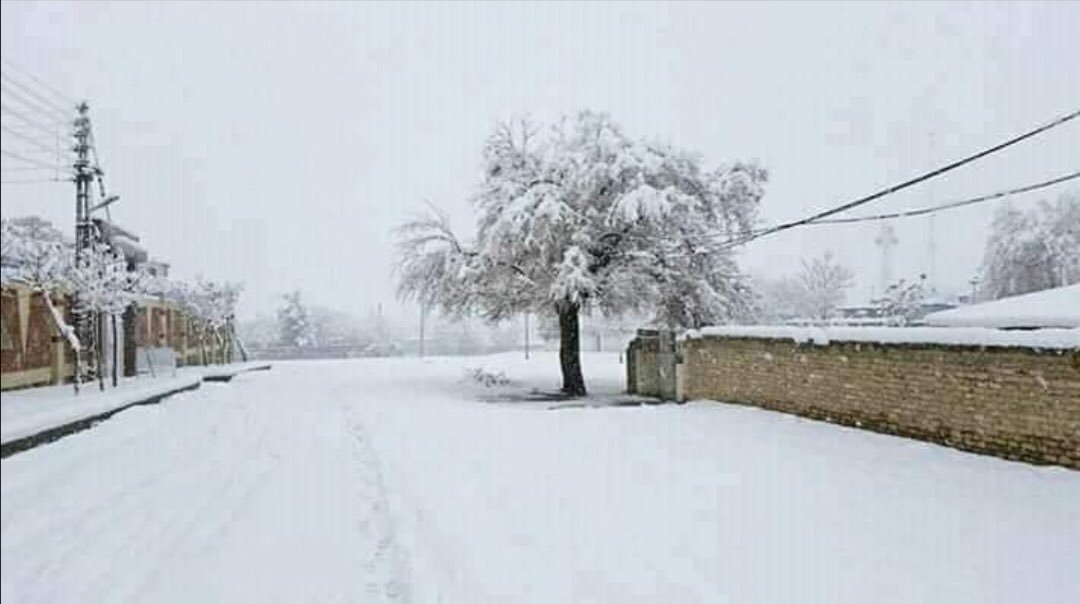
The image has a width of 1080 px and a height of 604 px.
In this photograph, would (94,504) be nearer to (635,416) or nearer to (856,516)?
(856,516)

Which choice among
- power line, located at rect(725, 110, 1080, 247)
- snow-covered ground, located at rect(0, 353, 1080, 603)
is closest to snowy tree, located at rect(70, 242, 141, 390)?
snow-covered ground, located at rect(0, 353, 1080, 603)

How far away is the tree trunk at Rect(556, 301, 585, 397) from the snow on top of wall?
562cm

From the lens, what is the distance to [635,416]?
11.8m

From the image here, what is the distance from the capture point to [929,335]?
8641 millimetres

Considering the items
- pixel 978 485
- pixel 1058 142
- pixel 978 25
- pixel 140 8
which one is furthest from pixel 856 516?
pixel 140 8

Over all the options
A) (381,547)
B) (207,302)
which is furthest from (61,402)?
(381,547)

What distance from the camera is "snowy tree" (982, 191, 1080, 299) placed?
4109 millimetres

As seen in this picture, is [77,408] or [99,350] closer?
[77,408]

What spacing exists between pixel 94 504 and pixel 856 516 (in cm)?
498

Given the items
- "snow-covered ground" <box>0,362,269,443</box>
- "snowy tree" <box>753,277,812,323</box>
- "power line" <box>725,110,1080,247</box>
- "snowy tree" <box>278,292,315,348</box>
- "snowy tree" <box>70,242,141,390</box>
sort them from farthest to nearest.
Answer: "snowy tree" <box>753,277,812,323</box> < "power line" <box>725,110,1080,247</box> < "snowy tree" <box>278,292,315,348</box> < "snowy tree" <box>70,242,141,390</box> < "snow-covered ground" <box>0,362,269,443</box>

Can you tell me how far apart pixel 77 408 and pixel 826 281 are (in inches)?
436

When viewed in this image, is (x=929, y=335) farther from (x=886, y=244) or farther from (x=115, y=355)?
(x=115, y=355)

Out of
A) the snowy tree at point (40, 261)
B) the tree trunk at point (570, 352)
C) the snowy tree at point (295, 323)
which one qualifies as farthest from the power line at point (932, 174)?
the tree trunk at point (570, 352)

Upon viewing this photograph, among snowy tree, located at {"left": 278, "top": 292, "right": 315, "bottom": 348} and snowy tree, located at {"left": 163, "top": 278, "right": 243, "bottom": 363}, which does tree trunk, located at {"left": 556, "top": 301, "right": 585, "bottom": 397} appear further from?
snowy tree, located at {"left": 163, "top": 278, "right": 243, "bottom": 363}
